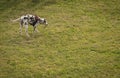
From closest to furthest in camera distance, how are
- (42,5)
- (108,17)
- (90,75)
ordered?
1. (90,75)
2. (108,17)
3. (42,5)

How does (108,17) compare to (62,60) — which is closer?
(62,60)

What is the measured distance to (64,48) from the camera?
21.3 meters

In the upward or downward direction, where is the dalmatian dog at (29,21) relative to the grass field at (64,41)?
upward

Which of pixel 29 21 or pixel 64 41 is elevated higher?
pixel 29 21

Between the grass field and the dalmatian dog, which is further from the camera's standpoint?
the dalmatian dog

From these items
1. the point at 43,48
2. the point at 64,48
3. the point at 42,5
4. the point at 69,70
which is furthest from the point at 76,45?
the point at 42,5

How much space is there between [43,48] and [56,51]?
1.20 m

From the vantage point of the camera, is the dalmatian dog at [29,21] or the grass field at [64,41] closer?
the grass field at [64,41]

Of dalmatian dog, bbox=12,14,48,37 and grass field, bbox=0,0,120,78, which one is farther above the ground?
dalmatian dog, bbox=12,14,48,37

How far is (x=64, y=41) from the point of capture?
22.7 metres

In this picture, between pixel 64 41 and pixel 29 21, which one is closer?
pixel 64 41

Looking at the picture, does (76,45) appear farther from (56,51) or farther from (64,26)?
(64,26)

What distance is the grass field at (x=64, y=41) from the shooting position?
18.1m

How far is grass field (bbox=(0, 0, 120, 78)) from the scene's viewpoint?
59.4 feet
